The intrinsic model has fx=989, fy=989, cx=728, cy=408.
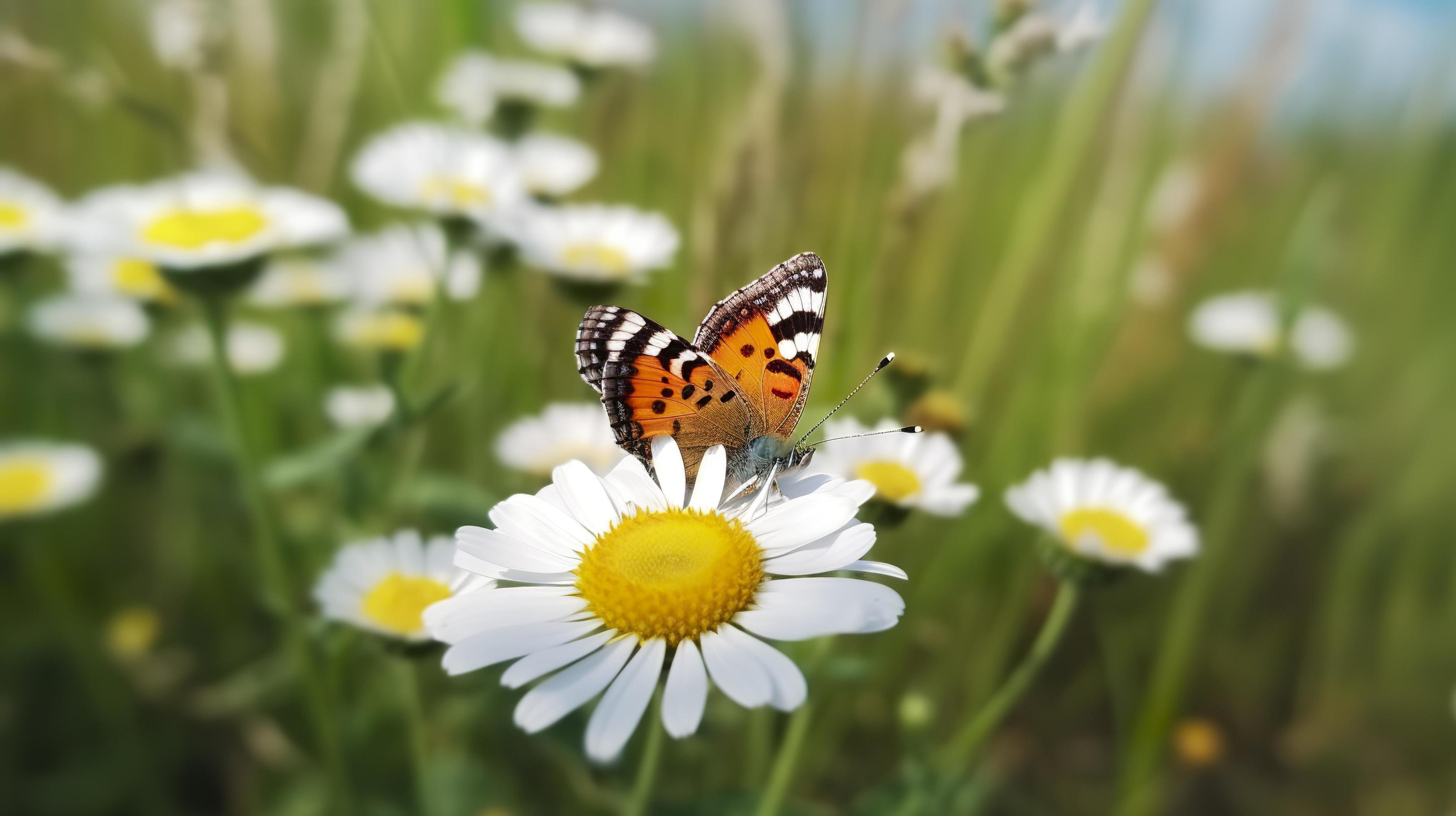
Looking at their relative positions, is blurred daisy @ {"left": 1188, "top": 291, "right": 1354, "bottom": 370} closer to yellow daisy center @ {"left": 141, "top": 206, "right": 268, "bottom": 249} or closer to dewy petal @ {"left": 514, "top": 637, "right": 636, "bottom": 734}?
dewy petal @ {"left": 514, "top": 637, "right": 636, "bottom": 734}

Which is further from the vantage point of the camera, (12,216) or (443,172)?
(12,216)

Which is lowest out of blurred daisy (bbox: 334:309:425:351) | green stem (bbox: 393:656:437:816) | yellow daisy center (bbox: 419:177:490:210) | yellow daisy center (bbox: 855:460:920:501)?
green stem (bbox: 393:656:437:816)

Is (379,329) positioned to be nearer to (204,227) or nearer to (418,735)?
(204,227)

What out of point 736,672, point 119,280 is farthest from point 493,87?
point 736,672

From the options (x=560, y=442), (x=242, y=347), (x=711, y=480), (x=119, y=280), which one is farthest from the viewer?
(x=242, y=347)

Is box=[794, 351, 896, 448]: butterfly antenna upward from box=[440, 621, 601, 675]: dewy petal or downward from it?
upward

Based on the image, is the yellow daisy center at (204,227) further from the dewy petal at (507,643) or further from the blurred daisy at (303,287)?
the dewy petal at (507,643)

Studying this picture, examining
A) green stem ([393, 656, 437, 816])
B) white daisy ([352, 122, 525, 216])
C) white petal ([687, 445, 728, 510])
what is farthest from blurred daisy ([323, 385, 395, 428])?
white petal ([687, 445, 728, 510])
